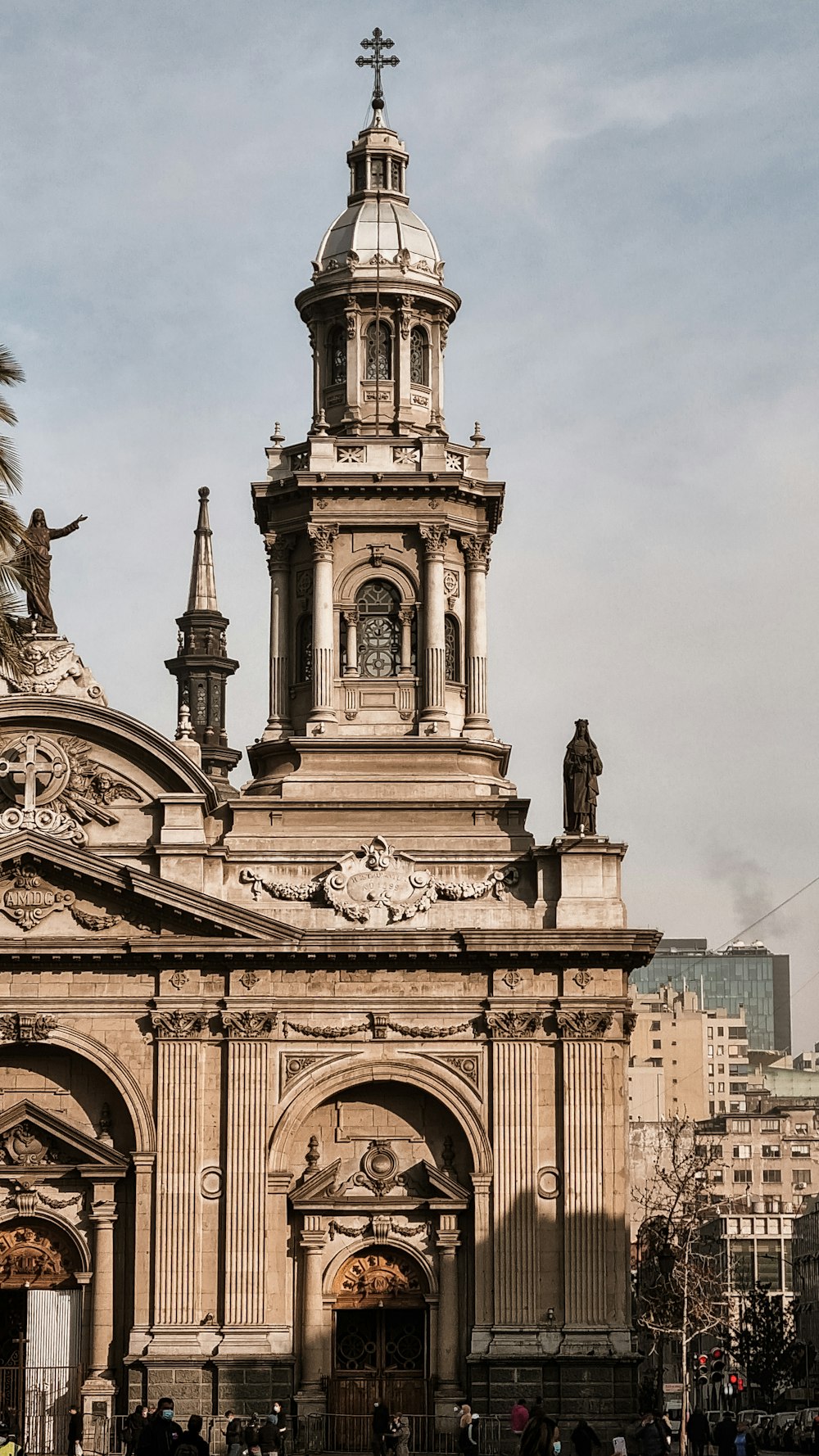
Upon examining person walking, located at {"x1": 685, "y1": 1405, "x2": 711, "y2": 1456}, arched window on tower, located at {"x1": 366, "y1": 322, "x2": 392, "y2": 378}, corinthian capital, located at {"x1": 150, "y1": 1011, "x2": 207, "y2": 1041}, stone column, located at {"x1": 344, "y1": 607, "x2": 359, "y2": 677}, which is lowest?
person walking, located at {"x1": 685, "y1": 1405, "x2": 711, "y2": 1456}

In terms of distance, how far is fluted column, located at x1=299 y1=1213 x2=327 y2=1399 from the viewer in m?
56.3

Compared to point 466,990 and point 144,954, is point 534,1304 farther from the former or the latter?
point 144,954

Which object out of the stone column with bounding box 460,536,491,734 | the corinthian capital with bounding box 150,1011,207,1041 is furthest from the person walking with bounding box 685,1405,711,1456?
the stone column with bounding box 460,536,491,734

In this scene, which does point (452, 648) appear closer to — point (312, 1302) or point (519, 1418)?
point (312, 1302)

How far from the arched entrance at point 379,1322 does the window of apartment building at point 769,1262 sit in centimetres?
8422

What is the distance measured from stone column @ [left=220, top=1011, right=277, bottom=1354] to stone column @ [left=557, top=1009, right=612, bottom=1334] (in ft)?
21.2

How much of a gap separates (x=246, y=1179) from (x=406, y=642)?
45.1ft

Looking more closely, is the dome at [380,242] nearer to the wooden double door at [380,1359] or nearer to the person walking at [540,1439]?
the wooden double door at [380,1359]

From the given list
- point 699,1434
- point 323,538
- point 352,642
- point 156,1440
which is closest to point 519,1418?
point 699,1434

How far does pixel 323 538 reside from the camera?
63.1 meters

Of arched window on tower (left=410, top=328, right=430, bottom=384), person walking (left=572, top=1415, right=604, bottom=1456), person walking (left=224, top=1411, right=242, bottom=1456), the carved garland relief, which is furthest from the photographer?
arched window on tower (left=410, top=328, right=430, bottom=384)

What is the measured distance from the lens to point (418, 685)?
205 ft

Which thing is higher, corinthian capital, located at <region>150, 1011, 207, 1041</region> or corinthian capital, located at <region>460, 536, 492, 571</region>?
corinthian capital, located at <region>460, 536, 492, 571</region>

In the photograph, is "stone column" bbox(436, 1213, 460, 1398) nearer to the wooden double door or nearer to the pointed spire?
the wooden double door
